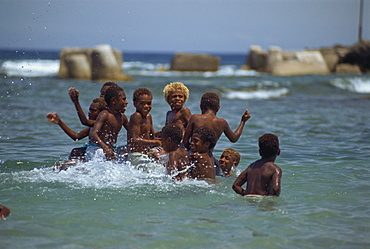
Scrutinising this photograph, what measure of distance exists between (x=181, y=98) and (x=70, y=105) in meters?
10.4

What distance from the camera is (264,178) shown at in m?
5.38

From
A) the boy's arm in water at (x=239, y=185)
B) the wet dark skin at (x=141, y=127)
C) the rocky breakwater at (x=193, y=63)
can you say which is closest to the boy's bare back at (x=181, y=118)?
the wet dark skin at (x=141, y=127)

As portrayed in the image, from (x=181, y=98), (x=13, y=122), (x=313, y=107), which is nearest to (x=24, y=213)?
(x=181, y=98)

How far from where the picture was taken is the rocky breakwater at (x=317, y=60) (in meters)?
40.2

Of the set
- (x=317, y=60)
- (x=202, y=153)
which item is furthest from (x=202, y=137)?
(x=317, y=60)

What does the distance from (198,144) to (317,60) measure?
123 ft

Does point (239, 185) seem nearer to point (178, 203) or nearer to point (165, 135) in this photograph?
point (178, 203)

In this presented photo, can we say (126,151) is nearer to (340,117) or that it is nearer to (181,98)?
(181,98)

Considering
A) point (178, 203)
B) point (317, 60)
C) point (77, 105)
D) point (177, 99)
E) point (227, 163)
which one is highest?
point (317, 60)

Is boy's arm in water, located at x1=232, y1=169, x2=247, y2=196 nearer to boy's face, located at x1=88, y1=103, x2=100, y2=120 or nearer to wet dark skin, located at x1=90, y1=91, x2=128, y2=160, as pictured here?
wet dark skin, located at x1=90, y1=91, x2=128, y2=160

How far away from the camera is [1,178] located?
21.5 feet

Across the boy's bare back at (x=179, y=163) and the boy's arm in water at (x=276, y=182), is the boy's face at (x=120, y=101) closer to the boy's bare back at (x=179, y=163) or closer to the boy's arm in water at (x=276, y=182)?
the boy's bare back at (x=179, y=163)

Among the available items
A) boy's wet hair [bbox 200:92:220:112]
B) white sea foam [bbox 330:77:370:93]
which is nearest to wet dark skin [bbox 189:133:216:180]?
boy's wet hair [bbox 200:92:220:112]

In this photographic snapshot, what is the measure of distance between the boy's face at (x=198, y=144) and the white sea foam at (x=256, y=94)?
613 inches
